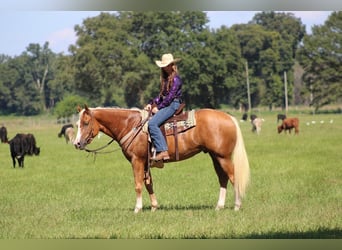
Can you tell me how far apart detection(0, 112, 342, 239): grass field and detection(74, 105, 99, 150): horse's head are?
849 mm

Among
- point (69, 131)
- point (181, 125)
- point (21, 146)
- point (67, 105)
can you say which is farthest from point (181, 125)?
point (69, 131)

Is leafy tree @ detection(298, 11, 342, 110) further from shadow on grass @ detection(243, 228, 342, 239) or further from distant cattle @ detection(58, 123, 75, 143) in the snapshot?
shadow on grass @ detection(243, 228, 342, 239)

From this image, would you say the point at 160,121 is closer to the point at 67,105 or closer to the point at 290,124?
the point at 67,105

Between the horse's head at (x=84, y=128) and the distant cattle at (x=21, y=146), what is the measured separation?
6898 millimetres

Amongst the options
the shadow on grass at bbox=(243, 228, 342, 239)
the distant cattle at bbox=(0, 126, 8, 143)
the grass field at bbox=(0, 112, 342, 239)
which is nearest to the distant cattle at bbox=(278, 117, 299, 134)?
the grass field at bbox=(0, 112, 342, 239)

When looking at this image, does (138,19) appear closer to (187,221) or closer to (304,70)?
(304,70)

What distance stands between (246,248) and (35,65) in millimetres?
13981

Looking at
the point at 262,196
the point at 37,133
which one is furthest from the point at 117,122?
the point at 37,133

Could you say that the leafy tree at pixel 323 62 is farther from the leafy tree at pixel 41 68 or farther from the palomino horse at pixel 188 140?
the palomino horse at pixel 188 140

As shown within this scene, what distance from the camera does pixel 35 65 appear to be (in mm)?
18484

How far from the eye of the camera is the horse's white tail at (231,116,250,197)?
730 cm

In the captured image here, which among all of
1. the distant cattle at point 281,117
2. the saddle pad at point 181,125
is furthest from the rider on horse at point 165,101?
the distant cattle at point 281,117

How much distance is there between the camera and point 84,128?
289 inches

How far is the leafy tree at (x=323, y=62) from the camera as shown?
16438mm
